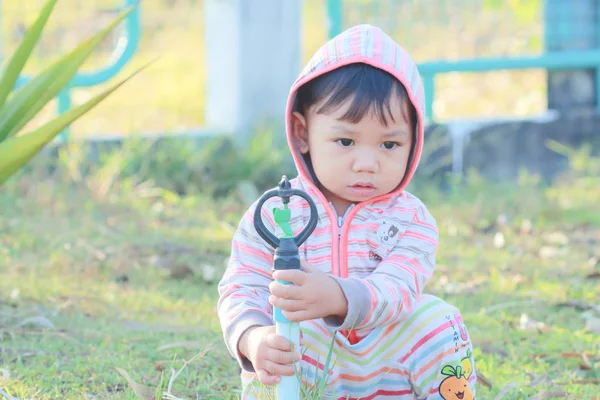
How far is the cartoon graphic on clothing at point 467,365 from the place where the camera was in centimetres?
188

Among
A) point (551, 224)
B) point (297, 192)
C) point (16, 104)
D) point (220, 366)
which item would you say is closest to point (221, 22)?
point (551, 224)

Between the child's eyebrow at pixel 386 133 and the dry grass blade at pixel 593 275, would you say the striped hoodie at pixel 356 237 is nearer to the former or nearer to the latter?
the child's eyebrow at pixel 386 133

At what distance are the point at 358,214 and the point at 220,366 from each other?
594mm

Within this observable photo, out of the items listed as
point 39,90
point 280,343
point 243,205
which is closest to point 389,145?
point 280,343

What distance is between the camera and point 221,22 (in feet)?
17.4

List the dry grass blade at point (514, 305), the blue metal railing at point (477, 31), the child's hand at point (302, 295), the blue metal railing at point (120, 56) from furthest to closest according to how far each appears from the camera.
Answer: the blue metal railing at point (477, 31), the blue metal railing at point (120, 56), the dry grass blade at point (514, 305), the child's hand at point (302, 295)

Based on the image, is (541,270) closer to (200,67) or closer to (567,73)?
(567,73)

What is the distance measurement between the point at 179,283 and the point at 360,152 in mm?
1483

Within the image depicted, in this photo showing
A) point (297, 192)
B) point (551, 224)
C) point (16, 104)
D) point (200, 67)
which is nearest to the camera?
point (297, 192)

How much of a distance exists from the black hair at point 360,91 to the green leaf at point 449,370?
0.46m

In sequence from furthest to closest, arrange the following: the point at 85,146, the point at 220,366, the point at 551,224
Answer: the point at 85,146 < the point at 551,224 < the point at 220,366

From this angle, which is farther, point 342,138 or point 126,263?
point 126,263

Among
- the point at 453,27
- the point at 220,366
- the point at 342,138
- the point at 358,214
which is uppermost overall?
the point at 453,27

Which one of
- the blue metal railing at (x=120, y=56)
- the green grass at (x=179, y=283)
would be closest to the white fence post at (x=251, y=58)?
the blue metal railing at (x=120, y=56)
